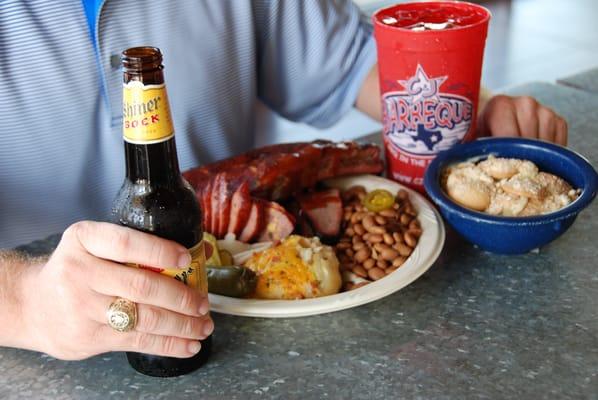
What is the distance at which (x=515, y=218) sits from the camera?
Result: 1.04 m

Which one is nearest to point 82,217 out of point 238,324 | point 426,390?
point 238,324

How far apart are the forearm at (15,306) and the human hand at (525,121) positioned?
85 cm

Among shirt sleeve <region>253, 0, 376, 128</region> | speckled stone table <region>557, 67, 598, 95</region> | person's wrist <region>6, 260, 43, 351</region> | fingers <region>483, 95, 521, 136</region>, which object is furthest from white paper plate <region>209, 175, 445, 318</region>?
speckled stone table <region>557, 67, 598, 95</region>

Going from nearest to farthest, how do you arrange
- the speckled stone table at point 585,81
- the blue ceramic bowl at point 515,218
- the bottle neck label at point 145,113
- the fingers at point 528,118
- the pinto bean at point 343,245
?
1. the bottle neck label at point 145,113
2. the blue ceramic bowl at point 515,218
3. the pinto bean at point 343,245
4. the fingers at point 528,118
5. the speckled stone table at point 585,81

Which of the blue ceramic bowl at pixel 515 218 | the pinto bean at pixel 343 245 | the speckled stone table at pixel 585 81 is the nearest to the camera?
the blue ceramic bowl at pixel 515 218

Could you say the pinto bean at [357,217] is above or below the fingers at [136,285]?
below

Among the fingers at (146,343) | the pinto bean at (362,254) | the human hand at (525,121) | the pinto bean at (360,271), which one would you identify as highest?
the human hand at (525,121)

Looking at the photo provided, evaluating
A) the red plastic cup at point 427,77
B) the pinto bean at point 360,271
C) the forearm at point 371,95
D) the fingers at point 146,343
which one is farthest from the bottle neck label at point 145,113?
the forearm at point 371,95

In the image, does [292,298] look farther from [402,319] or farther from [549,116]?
[549,116]

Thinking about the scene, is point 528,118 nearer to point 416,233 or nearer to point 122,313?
point 416,233

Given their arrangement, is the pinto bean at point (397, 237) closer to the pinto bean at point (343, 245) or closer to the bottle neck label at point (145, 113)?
the pinto bean at point (343, 245)

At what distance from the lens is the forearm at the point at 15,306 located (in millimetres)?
947

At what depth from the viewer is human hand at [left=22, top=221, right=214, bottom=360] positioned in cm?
83

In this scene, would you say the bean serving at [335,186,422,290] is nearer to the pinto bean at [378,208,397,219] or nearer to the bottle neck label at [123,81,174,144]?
the pinto bean at [378,208,397,219]
